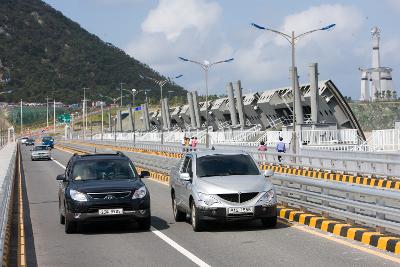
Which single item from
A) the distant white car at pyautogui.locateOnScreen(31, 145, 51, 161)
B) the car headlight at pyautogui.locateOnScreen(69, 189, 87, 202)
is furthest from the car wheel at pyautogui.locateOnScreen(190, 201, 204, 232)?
the distant white car at pyautogui.locateOnScreen(31, 145, 51, 161)

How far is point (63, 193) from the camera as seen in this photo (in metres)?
14.6

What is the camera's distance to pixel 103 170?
49.3ft

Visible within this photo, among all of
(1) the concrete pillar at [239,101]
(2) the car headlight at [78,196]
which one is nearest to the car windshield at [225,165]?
(2) the car headlight at [78,196]

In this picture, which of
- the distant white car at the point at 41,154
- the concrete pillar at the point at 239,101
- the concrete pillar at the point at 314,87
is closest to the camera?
the concrete pillar at the point at 314,87

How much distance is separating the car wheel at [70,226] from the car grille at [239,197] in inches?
118

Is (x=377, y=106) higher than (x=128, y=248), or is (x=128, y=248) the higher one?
(x=377, y=106)

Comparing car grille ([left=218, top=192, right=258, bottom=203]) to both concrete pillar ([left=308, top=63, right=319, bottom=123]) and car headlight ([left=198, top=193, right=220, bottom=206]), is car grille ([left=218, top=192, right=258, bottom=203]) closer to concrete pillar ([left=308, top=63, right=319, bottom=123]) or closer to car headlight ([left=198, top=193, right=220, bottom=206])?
car headlight ([left=198, top=193, right=220, bottom=206])

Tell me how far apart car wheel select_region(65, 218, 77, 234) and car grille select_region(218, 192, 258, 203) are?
3001 mm

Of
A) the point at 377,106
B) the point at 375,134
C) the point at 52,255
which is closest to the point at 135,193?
the point at 52,255

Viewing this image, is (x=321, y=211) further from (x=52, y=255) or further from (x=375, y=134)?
(x=375, y=134)

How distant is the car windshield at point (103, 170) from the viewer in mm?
14766

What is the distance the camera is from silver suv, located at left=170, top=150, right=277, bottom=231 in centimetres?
1326

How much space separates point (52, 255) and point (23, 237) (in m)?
2.54

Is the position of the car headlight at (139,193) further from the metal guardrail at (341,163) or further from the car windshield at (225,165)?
the metal guardrail at (341,163)
